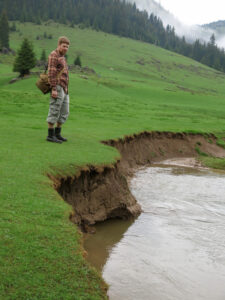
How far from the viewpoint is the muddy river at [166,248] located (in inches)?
247

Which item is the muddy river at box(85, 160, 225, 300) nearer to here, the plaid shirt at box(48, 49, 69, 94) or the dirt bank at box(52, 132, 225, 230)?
the dirt bank at box(52, 132, 225, 230)

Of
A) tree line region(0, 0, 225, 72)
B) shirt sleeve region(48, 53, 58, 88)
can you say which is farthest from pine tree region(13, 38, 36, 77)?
tree line region(0, 0, 225, 72)

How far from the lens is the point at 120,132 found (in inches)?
743

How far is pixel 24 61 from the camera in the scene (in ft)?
Result: 168

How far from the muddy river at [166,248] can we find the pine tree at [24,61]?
139ft

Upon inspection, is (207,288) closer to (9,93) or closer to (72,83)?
(9,93)

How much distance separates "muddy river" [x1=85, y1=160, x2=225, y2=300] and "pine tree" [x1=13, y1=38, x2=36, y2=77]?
139 ft

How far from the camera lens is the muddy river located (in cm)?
627

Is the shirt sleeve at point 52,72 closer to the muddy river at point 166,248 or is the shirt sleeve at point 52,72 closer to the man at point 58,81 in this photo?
the man at point 58,81

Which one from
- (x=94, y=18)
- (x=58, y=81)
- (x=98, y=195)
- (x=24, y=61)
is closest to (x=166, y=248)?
(x=98, y=195)

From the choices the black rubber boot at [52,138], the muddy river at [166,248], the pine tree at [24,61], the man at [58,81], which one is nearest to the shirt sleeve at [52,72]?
the man at [58,81]

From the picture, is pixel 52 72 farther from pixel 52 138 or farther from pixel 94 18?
pixel 94 18

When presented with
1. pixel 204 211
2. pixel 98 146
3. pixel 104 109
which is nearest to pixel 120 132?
pixel 98 146

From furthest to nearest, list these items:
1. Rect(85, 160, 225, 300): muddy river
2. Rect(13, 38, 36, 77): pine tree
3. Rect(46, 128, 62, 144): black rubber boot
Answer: Rect(13, 38, 36, 77): pine tree → Rect(46, 128, 62, 144): black rubber boot → Rect(85, 160, 225, 300): muddy river
